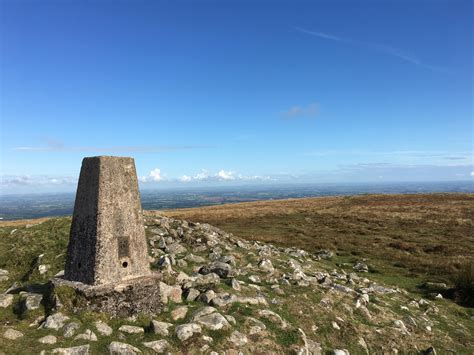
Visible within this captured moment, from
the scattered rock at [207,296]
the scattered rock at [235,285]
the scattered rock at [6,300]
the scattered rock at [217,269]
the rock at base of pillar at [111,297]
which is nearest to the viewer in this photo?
the rock at base of pillar at [111,297]

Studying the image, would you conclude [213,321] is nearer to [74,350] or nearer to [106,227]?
[74,350]

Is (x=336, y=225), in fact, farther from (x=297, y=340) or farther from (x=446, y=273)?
(x=297, y=340)

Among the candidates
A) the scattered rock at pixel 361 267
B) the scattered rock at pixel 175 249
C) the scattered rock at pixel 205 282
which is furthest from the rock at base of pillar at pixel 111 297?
the scattered rock at pixel 361 267

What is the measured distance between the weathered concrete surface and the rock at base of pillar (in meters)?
0.22

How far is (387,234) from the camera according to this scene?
3481 centimetres

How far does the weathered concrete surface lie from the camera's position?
28.5 ft

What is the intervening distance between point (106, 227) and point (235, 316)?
4.20 metres

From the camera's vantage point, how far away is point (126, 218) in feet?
30.3

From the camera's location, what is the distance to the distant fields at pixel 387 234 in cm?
2266

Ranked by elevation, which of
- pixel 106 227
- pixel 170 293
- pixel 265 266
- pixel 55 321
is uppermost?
pixel 106 227

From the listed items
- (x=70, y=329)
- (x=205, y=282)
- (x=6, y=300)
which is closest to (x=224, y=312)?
(x=205, y=282)

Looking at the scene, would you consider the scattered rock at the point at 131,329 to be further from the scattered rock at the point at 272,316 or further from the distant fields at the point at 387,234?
the distant fields at the point at 387,234

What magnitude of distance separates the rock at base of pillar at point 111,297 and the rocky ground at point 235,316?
210 millimetres

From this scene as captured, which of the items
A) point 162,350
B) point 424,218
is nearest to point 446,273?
point 162,350
